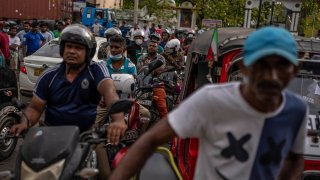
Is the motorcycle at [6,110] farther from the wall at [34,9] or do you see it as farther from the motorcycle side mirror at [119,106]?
the wall at [34,9]

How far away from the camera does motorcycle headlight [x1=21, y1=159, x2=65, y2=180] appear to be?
96.5 inches

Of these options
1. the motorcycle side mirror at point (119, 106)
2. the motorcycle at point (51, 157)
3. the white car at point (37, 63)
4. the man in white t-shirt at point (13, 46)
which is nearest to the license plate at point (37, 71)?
the white car at point (37, 63)

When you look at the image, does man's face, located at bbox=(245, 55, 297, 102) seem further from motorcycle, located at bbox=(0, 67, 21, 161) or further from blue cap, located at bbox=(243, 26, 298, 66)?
motorcycle, located at bbox=(0, 67, 21, 161)

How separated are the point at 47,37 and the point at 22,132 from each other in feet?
45.3

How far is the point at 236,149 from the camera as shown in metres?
2.04

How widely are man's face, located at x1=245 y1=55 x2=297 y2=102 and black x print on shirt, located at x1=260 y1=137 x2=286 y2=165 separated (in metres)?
0.23

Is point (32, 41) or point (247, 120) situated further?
point (32, 41)

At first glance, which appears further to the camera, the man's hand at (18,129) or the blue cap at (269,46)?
the man's hand at (18,129)

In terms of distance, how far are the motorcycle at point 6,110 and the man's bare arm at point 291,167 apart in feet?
15.4

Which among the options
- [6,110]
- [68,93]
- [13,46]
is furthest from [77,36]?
[13,46]

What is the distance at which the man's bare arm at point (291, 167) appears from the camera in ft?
7.77

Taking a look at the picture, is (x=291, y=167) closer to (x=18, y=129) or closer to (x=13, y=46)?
(x=18, y=129)

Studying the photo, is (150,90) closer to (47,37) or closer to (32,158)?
(32,158)

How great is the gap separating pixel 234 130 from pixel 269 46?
366mm
